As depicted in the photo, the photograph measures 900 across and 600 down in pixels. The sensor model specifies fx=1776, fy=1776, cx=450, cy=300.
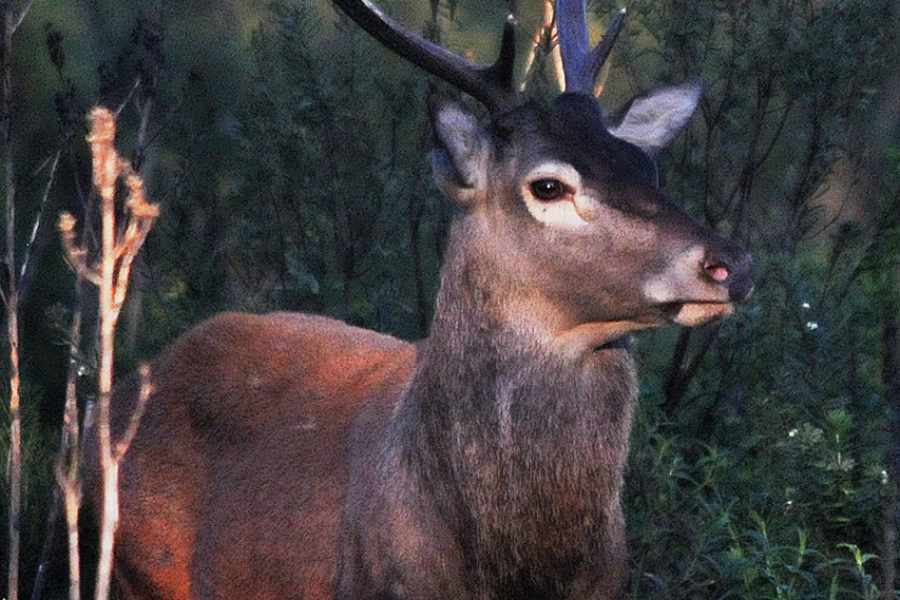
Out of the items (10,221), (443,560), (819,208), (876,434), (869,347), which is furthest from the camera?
(819,208)

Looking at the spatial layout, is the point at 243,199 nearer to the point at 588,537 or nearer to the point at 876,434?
the point at 876,434

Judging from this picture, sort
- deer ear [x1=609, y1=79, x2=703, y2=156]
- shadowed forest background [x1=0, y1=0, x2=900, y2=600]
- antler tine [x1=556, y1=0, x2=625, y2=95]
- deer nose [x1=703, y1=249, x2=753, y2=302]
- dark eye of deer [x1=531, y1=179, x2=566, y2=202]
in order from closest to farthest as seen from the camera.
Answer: deer nose [x1=703, y1=249, x2=753, y2=302], dark eye of deer [x1=531, y1=179, x2=566, y2=202], antler tine [x1=556, y1=0, x2=625, y2=95], deer ear [x1=609, y1=79, x2=703, y2=156], shadowed forest background [x1=0, y1=0, x2=900, y2=600]

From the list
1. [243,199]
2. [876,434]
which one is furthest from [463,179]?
Answer: [243,199]

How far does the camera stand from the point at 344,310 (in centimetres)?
872

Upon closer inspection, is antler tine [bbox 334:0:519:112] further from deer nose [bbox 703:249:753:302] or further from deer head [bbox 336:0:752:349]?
deer nose [bbox 703:249:753:302]

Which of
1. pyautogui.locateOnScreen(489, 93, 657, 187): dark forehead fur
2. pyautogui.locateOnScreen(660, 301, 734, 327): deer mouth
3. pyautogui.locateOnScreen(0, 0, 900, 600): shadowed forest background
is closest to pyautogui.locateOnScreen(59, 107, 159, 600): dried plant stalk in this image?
pyautogui.locateOnScreen(489, 93, 657, 187): dark forehead fur

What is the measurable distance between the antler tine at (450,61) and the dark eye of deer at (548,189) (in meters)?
0.36

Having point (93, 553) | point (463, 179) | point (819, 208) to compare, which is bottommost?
point (93, 553)

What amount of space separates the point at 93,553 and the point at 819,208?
12.4 ft

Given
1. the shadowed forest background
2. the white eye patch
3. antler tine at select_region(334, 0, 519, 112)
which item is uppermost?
antler tine at select_region(334, 0, 519, 112)

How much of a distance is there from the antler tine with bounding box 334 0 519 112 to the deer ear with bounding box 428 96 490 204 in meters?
0.11

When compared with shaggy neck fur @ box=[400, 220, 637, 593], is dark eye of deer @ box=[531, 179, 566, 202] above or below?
above

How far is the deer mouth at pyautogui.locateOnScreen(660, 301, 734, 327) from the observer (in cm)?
505

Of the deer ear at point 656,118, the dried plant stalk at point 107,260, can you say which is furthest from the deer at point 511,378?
the dried plant stalk at point 107,260
